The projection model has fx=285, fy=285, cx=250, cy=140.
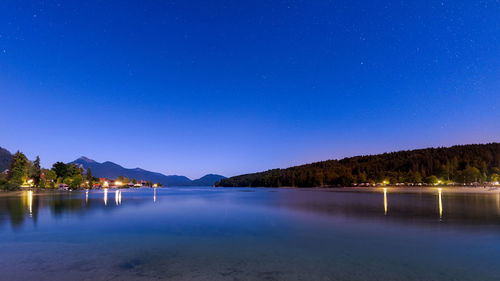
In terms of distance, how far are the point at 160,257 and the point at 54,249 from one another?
18.0 ft

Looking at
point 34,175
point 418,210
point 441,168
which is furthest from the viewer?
point 441,168

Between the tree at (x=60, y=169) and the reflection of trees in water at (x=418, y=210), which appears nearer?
the reflection of trees in water at (x=418, y=210)

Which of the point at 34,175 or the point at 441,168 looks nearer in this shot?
the point at 34,175

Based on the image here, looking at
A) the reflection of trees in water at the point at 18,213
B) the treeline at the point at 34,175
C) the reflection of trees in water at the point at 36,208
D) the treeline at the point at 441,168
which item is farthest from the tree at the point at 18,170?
the treeline at the point at 441,168

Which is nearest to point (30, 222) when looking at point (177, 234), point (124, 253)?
point (177, 234)

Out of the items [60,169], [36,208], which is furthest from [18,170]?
[36,208]

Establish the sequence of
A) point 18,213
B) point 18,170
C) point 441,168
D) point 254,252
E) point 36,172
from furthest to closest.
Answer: point 441,168 → point 36,172 → point 18,170 → point 18,213 → point 254,252

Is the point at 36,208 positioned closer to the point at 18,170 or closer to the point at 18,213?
the point at 18,213

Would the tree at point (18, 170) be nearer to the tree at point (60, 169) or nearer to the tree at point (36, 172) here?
the tree at point (36, 172)

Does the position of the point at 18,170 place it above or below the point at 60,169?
above

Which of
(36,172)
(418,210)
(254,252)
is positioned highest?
(36,172)

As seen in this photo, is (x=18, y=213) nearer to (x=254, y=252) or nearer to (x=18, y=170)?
(x=254, y=252)

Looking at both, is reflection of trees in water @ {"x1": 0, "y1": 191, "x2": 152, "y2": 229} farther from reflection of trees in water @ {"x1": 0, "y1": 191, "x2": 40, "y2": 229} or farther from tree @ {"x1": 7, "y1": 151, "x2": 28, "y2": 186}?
tree @ {"x1": 7, "y1": 151, "x2": 28, "y2": 186}

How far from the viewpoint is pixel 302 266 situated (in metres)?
10.3
